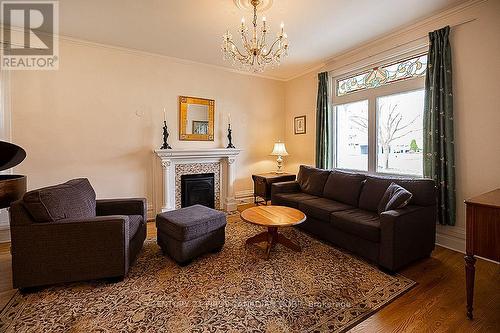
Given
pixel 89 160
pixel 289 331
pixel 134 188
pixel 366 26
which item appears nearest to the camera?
pixel 289 331

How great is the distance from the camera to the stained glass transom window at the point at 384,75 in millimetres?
3223

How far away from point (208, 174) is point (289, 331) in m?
3.34

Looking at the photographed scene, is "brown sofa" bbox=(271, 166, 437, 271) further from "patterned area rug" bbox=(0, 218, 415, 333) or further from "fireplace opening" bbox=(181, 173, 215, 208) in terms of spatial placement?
"fireplace opening" bbox=(181, 173, 215, 208)

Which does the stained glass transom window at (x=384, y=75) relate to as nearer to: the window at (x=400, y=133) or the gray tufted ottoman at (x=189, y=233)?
the window at (x=400, y=133)

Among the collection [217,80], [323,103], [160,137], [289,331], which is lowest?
[289,331]

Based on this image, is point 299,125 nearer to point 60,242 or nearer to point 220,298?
point 220,298

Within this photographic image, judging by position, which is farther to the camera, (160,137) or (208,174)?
(208,174)

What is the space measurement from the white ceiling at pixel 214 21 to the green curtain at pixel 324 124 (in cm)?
67

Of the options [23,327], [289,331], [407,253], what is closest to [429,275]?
[407,253]

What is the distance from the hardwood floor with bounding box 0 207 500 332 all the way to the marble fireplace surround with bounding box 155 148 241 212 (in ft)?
7.11

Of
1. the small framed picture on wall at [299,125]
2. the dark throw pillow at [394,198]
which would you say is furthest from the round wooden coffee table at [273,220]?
the small framed picture on wall at [299,125]

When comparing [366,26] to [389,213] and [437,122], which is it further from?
[389,213]

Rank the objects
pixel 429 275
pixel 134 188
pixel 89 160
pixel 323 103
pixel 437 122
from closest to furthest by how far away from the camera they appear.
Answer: pixel 429 275
pixel 437 122
pixel 89 160
pixel 134 188
pixel 323 103

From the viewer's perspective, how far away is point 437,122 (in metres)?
2.89
